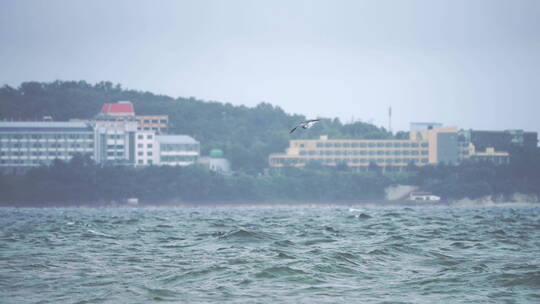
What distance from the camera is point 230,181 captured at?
195875mm

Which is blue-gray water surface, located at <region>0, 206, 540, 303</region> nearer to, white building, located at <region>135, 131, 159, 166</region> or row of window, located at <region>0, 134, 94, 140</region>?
white building, located at <region>135, 131, 159, 166</region>

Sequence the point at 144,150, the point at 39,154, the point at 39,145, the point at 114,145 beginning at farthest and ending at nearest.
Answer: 1. the point at 144,150
2. the point at 114,145
3. the point at 39,145
4. the point at 39,154

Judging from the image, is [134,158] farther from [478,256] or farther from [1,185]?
[478,256]

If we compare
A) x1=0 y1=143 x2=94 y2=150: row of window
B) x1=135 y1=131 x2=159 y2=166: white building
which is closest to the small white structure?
x1=135 y1=131 x2=159 y2=166: white building

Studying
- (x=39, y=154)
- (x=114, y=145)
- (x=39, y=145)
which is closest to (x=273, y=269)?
(x=114, y=145)

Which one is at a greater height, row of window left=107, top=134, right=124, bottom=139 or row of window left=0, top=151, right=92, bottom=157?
row of window left=107, top=134, right=124, bottom=139

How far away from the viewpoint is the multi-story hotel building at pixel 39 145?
639 feet

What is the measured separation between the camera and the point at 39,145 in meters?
196

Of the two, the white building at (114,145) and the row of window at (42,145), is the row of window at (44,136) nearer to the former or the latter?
the row of window at (42,145)

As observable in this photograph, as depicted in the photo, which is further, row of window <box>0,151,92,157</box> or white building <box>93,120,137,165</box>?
white building <box>93,120,137,165</box>

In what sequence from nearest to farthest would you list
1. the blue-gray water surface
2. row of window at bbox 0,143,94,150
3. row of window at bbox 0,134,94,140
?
the blue-gray water surface
row of window at bbox 0,134,94,140
row of window at bbox 0,143,94,150

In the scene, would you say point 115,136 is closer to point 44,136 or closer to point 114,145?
point 114,145

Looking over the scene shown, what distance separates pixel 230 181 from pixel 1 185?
56.3 metres

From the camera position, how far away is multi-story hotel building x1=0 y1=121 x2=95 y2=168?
7672 inches
